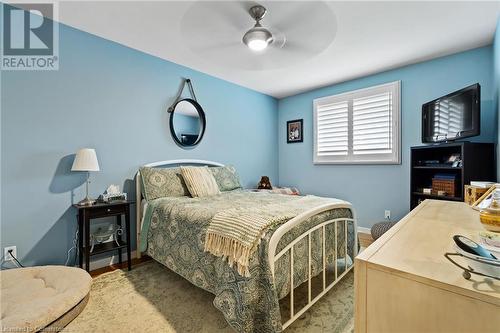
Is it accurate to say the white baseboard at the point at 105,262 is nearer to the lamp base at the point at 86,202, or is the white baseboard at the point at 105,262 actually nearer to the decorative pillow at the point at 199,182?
the lamp base at the point at 86,202

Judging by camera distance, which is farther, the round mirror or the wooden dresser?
the round mirror

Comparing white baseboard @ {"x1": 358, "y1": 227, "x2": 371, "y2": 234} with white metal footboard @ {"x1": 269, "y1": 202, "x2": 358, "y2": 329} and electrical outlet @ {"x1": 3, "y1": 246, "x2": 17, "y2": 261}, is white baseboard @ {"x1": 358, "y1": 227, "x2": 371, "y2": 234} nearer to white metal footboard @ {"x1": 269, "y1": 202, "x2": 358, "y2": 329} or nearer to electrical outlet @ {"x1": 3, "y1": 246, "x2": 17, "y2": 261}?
white metal footboard @ {"x1": 269, "y1": 202, "x2": 358, "y2": 329}

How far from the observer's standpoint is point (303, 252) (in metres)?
1.65

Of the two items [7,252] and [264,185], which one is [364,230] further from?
[7,252]

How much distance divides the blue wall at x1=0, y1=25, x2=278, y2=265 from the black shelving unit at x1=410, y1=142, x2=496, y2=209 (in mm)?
2949

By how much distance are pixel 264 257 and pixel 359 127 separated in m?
3.09

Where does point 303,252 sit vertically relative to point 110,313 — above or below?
above

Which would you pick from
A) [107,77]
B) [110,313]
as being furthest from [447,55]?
[110,313]

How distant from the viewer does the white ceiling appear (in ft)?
6.64

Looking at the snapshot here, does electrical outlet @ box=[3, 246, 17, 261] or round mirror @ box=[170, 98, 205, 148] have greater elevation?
round mirror @ box=[170, 98, 205, 148]

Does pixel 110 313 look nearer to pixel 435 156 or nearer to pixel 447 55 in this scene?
pixel 435 156

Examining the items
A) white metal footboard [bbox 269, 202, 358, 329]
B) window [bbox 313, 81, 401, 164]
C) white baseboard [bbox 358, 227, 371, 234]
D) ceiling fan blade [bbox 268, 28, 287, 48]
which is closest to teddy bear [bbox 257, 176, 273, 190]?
window [bbox 313, 81, 401, 164]

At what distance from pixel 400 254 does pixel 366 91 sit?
3.41 meters

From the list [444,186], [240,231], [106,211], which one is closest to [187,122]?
[106,211]
